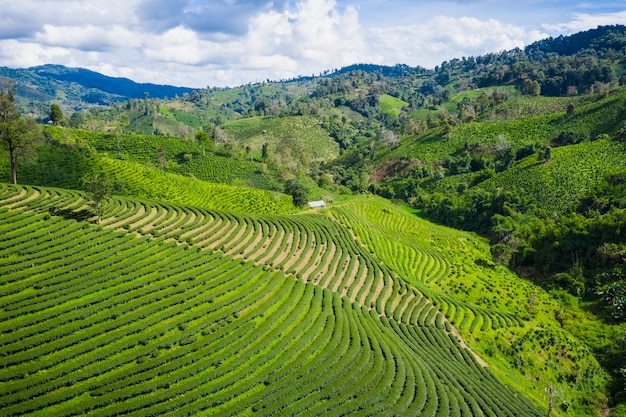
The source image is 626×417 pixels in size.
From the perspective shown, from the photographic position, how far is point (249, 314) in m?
45.9

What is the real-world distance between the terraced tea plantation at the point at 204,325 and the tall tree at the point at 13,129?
12087mm

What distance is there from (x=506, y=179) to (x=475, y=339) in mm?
91257

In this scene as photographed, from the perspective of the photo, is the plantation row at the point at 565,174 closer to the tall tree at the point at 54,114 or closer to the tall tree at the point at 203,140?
the tall tree at the point at 203,140

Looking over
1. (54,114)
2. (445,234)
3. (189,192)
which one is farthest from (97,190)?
(54,114)

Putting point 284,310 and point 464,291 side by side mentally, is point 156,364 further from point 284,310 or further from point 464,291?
point 464,291

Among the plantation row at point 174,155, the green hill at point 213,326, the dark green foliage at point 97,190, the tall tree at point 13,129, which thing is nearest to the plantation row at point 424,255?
the green hill at point 213,326

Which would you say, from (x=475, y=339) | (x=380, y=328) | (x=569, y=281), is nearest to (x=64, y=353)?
(x=380, y=328)

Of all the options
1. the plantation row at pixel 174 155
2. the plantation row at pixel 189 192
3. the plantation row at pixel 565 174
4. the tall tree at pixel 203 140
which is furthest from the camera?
the tall tree at pixel 203 140

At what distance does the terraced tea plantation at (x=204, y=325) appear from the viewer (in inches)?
1336

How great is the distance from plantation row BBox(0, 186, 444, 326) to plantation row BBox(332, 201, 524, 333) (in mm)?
5377

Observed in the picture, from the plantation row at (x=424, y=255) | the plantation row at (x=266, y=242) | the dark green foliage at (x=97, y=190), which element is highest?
the dark green foliage at (x=97, y=190)

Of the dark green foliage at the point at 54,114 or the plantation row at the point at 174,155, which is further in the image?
the dark green foliage at the point at 54,114

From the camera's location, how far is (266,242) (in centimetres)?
6700

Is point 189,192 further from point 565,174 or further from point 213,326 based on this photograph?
point 565,174
